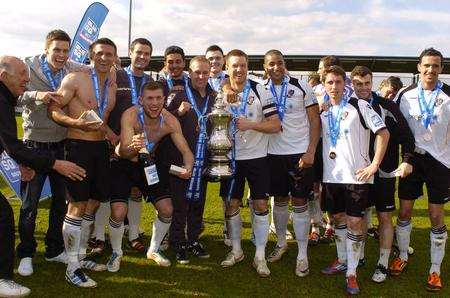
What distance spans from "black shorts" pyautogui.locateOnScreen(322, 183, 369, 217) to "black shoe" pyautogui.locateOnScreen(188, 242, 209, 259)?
170 centimetres

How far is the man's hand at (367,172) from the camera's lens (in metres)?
4.23

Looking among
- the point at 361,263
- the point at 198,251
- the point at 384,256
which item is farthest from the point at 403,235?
the point at 198,251

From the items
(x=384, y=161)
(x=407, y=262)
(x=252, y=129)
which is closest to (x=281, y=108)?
(x=252, y=129)

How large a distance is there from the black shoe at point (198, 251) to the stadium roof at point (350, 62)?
18037mm

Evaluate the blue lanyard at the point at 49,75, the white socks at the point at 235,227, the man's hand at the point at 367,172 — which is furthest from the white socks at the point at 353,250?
the blue lanyard at the point at 49,75

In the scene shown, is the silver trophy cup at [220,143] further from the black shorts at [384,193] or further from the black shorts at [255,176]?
the black shorts at [384,193]

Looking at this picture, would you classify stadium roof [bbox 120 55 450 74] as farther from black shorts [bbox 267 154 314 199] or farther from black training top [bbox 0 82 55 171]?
black training top [bbox 0 82 55 171]

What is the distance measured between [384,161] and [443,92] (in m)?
0.91

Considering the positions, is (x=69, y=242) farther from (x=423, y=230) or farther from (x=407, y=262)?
(x=423, y=230)

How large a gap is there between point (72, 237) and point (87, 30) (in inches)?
258

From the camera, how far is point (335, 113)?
4480 mm

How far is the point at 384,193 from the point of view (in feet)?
15.3

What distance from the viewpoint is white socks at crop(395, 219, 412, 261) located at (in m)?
4.90

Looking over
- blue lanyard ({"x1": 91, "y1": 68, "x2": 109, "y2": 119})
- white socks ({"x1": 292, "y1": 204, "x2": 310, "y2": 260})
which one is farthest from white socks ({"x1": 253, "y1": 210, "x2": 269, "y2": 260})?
blue lanyard ({"x1": 91, "y1": 68, "x2": 109, "y2": 119})
